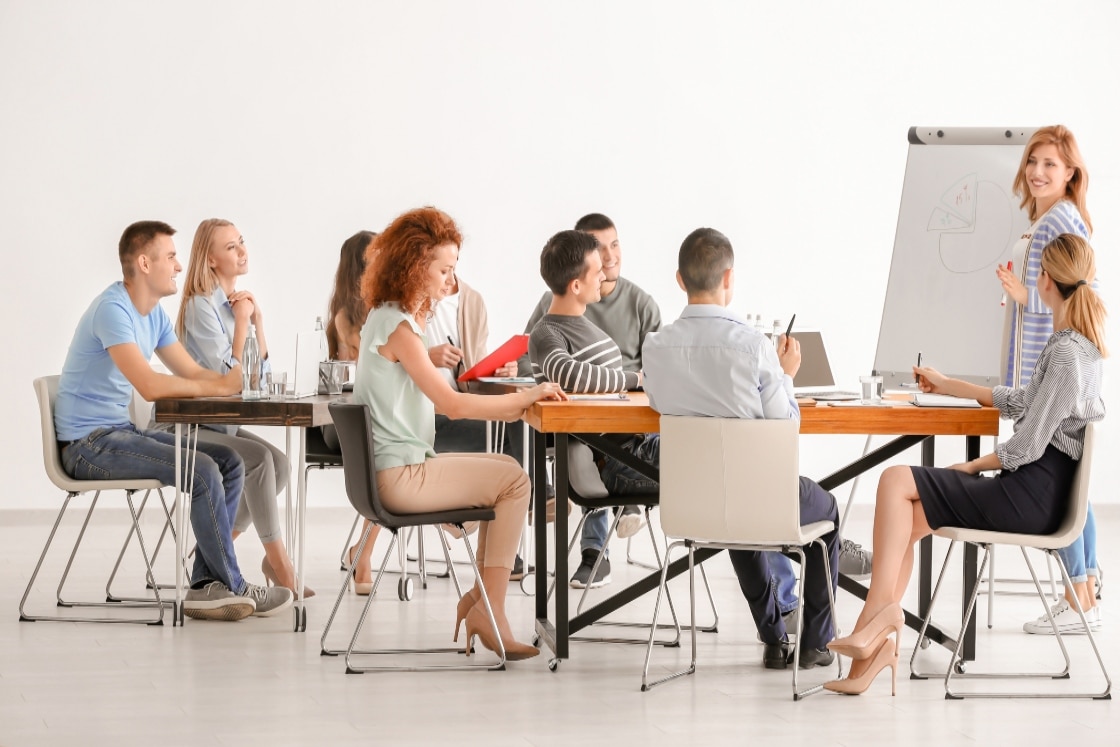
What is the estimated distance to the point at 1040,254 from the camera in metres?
4.30

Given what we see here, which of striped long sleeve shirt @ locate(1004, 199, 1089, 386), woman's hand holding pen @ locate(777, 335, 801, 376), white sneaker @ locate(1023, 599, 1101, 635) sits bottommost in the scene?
white sneaker @ locate(1023, 599, 1101, 635)

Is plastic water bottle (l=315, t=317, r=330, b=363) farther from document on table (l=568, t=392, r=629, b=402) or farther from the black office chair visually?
document on table (l=568, t=392, r=629, b=402)

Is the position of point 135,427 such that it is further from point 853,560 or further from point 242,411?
point 853,560

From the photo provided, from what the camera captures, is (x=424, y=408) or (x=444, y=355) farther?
(x=444, y=355)

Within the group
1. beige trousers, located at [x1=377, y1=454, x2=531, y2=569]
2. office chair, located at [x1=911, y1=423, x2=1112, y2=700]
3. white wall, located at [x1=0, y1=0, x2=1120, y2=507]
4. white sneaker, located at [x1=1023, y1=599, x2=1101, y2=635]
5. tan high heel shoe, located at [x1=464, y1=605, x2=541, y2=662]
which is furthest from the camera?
white wall, located at [x1=0, y1=0, x2=1120, y2=507]

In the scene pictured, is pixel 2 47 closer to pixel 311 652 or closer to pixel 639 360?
pixel 639 360

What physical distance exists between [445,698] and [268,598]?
119 centimetres

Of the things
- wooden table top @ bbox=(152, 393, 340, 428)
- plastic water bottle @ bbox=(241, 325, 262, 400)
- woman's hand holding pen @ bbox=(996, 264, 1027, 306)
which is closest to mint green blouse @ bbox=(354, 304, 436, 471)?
wooden table top @ bbox=(152, 393, 340, 428)

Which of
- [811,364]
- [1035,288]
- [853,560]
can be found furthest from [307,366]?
[1035,288]

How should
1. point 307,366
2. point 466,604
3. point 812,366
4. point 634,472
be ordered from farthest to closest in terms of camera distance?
1. point 307,366
2. point 812,366
3. point 634,472
4. point 466,604

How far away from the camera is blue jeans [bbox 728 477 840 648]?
3.61 meters

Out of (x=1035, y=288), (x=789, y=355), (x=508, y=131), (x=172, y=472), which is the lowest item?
(x=172, y=472)

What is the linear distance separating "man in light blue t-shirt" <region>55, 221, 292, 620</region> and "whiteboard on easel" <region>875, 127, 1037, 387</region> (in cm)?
240

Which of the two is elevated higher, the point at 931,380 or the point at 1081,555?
the point at 931,380
